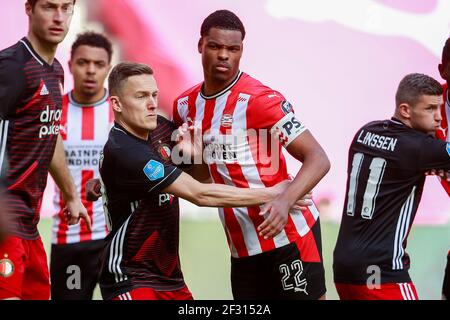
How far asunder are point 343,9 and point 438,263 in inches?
94.0

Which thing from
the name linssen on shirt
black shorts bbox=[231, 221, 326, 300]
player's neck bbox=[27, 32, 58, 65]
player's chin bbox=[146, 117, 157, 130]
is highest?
player's neck bbox=[27, 32, 58, 65]

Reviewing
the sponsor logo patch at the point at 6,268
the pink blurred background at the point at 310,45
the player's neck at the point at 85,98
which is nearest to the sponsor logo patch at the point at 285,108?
the sponsor logo patch at the point at 6,268

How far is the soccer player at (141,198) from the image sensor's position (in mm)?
4484

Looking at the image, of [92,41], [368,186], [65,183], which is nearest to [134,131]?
[65,183]

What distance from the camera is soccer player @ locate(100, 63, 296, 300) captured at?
177 inches

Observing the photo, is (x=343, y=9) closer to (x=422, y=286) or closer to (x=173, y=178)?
(x=422, y=286)

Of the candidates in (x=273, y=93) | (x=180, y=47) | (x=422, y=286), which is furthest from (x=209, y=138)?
(x=422, y=286)

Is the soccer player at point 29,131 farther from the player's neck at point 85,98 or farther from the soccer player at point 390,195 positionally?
the player's neck at point 85,98

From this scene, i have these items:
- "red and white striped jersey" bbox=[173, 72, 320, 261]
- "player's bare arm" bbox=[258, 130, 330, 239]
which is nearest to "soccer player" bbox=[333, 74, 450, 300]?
"red and white striped jersey" bbox=[173, 72, 320, 261]

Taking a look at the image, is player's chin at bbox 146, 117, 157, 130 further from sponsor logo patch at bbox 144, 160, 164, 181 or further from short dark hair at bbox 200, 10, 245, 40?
short dark hair at bbox 200, 10, 245, 40

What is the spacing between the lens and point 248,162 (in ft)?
16.2

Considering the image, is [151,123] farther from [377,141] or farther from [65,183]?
[377,141]

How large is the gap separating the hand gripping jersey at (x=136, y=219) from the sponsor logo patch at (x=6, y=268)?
47 centimetres
